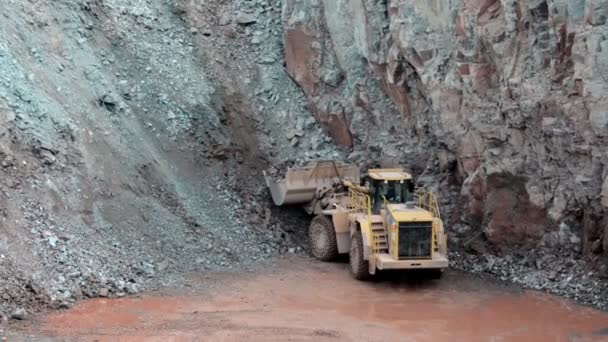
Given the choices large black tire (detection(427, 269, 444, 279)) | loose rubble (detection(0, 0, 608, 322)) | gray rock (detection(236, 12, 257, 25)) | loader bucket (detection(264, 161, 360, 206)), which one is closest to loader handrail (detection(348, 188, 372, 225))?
loader bucket (detection(264, 161, 360, 206))

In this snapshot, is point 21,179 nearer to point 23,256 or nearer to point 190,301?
point 23,256

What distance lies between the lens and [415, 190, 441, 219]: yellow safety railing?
15.4 meters

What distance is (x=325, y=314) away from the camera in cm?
1334

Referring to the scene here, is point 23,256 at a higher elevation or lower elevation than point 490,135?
lower

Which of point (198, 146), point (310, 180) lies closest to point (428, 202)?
point (310, 180)

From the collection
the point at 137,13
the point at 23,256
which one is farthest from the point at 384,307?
the point at 137,13

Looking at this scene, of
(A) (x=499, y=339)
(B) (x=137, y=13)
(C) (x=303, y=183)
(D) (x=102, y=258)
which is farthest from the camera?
(B) (x=137, y=13)

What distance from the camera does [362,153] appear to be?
18.3 meters

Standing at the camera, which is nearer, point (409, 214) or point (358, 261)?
point (409, 214)

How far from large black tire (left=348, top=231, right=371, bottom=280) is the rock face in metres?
2.12

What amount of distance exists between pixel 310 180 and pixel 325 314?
4.20m

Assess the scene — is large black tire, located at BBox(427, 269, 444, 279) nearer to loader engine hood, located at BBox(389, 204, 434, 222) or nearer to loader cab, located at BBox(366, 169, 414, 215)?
loader engine hood, located at BBox(389, 204, 434, 222)

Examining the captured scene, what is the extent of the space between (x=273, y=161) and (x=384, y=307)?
565 centimetres

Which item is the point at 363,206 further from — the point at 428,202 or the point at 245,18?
the point at 245,18
